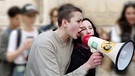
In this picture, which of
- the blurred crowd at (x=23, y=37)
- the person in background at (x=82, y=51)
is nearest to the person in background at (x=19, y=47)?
the blurred crowd at (x=23, y=37)

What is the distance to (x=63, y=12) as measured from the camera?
5.42m

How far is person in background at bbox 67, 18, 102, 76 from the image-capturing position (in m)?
5.42

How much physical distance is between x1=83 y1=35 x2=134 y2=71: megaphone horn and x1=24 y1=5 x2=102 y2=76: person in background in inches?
2.9

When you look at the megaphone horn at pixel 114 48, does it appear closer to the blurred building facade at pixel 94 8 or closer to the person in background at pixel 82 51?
the person in background at pixel 82 51

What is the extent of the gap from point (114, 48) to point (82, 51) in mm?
412

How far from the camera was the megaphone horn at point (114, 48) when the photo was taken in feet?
17.0

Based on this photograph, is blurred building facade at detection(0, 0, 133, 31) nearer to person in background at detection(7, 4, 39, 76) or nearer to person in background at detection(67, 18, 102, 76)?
person in background at detection(7, 4, 39, 76)

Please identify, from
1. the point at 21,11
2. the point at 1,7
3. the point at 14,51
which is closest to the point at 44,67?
the point at 14,51

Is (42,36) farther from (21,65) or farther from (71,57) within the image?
(21,65)

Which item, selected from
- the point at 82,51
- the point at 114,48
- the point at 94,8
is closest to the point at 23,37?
the point at 82,51

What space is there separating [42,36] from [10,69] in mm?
2097

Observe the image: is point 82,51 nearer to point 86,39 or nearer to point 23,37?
point 86,39

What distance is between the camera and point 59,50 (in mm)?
5332

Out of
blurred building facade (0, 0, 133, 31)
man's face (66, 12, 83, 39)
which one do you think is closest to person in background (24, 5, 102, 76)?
man's face (66, 12, 83, 39)
